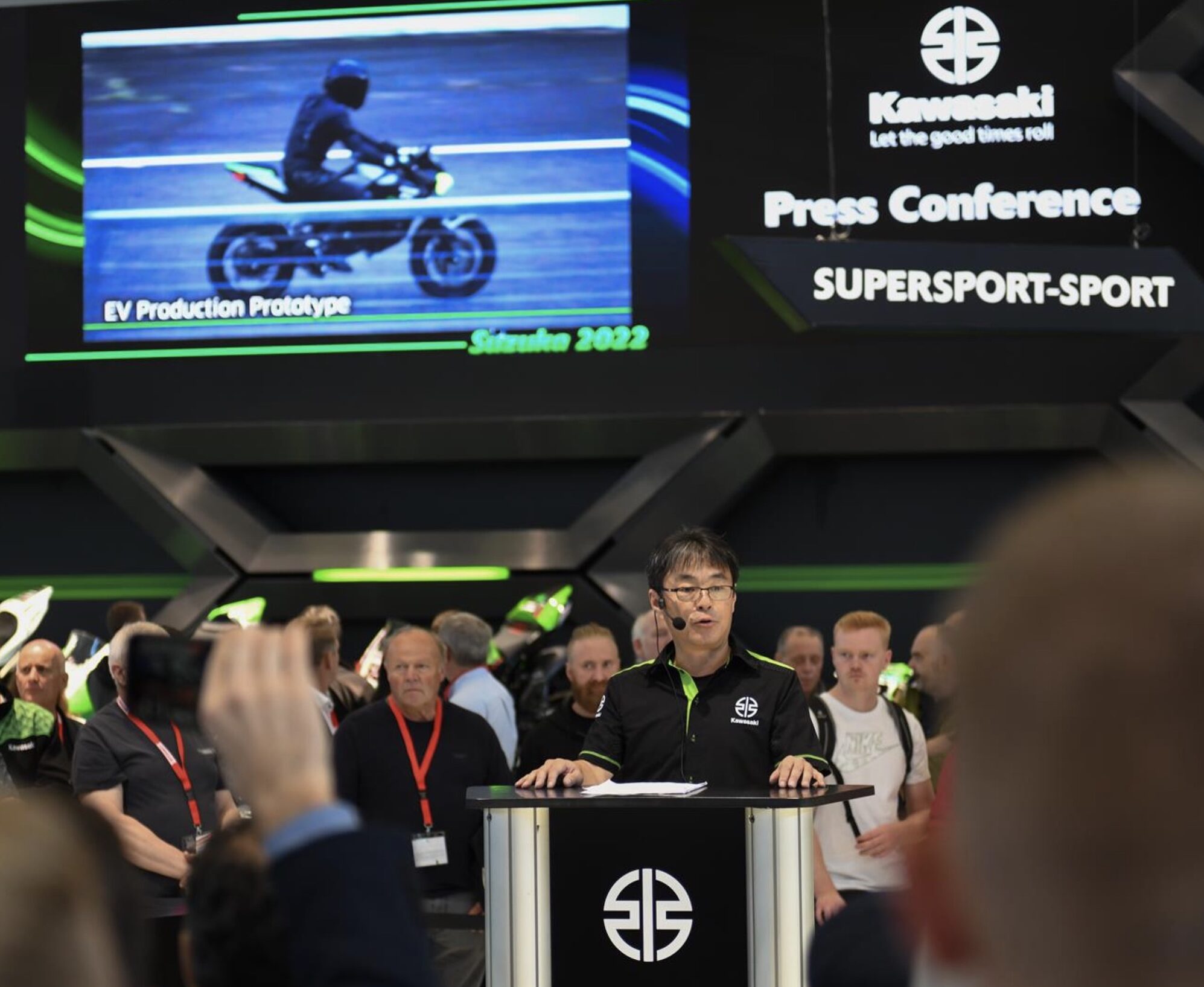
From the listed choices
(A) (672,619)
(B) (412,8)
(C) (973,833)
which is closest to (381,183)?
(B) (412,8)

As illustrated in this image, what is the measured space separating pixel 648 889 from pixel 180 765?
179 cm

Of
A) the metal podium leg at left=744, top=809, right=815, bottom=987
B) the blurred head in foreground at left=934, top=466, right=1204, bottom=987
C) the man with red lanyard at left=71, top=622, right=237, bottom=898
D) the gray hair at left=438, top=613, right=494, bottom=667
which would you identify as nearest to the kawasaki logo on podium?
the metal podium leg at left=744, top=809, right=815, bottom=987

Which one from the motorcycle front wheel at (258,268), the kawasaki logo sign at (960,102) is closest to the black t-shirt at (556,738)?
the motorcycle front wheel at (258,268)

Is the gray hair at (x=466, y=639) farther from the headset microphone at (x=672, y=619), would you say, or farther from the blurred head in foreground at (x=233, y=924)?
the blurred head in foreground at (x=233, y=924)

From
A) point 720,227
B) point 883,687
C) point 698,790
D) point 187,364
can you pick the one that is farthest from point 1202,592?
point 187,364

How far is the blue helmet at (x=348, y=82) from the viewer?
8.94 meters

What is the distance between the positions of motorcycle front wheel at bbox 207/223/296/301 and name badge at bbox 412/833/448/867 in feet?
15.0

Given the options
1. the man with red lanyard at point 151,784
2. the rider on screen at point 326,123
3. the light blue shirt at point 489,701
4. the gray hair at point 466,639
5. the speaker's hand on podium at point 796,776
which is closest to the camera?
the speaker's hand on podium at point 796,776

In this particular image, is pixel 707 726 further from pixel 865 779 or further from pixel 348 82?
pixel 348 82

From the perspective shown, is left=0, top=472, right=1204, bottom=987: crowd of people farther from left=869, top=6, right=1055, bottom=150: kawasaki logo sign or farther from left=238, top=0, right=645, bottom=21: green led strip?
left=238, top=0, right=645, bottom=21: green led strip

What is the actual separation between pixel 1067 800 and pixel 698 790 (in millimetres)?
2984

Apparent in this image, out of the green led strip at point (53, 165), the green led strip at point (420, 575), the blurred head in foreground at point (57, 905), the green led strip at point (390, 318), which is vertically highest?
the green led strip at point (53, 165)

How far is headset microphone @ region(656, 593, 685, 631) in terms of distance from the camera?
391cm

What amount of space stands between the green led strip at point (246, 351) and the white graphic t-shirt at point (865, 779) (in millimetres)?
4330
